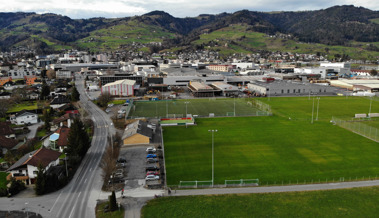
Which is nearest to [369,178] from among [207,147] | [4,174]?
[207,147]

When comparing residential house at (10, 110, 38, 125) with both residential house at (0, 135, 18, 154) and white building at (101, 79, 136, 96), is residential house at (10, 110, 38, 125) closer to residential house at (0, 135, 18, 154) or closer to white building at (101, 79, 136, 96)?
residential house at (0, 135, 18, 154)

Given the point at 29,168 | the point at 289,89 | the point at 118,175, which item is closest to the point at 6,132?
the point at 29,168

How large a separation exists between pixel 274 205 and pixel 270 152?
9256 millimetres

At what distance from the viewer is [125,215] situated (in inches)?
591

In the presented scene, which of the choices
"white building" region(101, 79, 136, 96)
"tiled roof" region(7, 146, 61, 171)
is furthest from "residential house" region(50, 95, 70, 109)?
"tiled roof" region(7, 146, 61, 171)

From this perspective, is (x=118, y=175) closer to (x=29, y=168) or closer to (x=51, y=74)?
(x=29, y=168)

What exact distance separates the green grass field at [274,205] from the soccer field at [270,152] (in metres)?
2.07

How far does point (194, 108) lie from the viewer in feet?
146

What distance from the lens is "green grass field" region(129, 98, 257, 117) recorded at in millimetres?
40688

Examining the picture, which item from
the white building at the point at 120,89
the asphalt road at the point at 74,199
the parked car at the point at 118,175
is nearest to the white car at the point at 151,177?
the parked car at the point at 118,175

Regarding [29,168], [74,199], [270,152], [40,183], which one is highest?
[29,168]

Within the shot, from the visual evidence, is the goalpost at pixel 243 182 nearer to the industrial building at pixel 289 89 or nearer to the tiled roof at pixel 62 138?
the tiled roof at pixel 62 138

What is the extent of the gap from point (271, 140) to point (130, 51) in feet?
469

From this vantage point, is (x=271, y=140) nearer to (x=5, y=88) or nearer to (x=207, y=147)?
(x=207, y=147)
